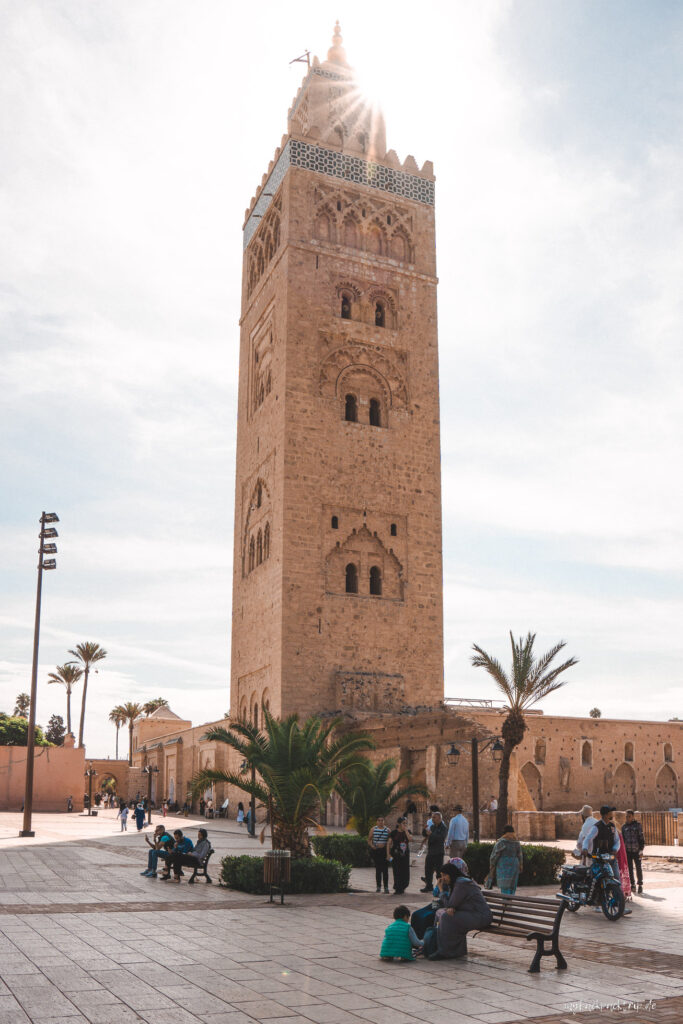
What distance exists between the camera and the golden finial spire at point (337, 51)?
35312 millimetres

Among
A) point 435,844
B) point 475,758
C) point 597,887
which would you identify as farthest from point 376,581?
point 597,887

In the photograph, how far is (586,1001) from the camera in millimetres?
6246

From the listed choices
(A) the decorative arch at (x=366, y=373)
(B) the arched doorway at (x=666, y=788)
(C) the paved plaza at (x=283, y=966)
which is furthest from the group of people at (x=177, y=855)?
(B) the arched doorway at (x=666, y=788)

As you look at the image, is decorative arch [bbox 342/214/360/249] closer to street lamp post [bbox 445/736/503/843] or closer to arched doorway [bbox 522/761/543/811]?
arched doorway [bbox 522/761/543/811]

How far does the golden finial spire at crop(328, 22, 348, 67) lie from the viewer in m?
35.3

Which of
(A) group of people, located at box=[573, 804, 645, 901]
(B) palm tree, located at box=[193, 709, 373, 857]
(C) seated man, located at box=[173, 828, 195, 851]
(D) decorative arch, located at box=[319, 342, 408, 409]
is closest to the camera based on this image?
→ (A) group of people, located at box=[573, 804, 645, 901]

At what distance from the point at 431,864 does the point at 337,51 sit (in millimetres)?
32496

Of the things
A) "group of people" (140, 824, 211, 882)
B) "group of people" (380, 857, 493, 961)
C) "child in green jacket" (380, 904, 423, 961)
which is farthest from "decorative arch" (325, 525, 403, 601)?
"child in green jacket" (380, 904, 423, 961)

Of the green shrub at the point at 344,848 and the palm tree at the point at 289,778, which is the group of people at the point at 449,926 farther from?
the green shrub at the point at 344,848

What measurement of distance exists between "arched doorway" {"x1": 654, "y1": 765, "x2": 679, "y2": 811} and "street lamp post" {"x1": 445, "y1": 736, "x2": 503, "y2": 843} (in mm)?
10168

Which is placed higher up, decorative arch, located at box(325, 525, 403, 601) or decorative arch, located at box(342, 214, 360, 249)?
decorative arch, located at box(342, 214, 360, 249)

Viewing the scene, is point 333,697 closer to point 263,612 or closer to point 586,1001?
point 263,612

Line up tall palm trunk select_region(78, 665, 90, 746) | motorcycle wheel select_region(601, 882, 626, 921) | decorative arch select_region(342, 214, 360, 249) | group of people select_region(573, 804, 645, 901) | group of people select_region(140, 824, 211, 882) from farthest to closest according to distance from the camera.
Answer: tall palm trunk select_region(78, 665, 90, 746) < decorative arch select_region(342, 214, 360, 249) < group of people select_region(140, 824, 211, 882) < group of people select_region(573, 804, 645, 901) < motorcycle wheel select_region(601, 882, 626, 921)

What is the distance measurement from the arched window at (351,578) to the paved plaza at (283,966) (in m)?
17.2
